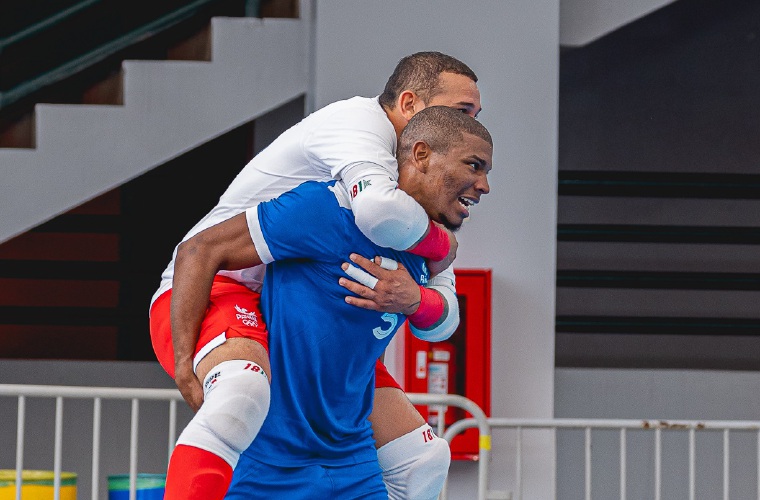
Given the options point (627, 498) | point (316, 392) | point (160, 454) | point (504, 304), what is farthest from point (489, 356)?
point (316, 392)

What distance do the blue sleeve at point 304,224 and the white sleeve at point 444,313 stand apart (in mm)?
319

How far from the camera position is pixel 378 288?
2426mm

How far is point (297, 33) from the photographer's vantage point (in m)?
5.91

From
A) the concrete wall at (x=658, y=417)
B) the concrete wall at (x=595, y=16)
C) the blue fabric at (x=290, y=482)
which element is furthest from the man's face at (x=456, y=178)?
the concrete wall at (x=658, y=417)

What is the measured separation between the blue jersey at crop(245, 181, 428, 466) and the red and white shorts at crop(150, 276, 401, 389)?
45mm

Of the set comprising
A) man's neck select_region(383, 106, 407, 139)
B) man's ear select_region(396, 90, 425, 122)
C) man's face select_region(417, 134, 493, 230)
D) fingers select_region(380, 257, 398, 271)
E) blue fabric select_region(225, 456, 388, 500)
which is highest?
man's ear select_region(396, 90, 425, 122)

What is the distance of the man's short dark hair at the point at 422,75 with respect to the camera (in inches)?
106

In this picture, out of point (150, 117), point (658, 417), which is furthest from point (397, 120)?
point (658, 417)

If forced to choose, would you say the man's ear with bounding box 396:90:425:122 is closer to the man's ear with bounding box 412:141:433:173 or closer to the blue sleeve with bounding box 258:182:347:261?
the man's ear with bounding box 412:141:433:173

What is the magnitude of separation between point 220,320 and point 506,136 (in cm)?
349

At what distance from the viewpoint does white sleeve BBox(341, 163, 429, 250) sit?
2.29 meters

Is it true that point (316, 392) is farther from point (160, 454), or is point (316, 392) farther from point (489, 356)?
point (160, 454)

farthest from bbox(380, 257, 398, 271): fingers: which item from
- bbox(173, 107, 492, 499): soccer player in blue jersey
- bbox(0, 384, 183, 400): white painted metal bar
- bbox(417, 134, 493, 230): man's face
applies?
bbox(0, 384, 183, 400): white painted metal bar

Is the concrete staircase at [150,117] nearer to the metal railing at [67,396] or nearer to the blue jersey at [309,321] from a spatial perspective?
the metal railing at [67,396]
